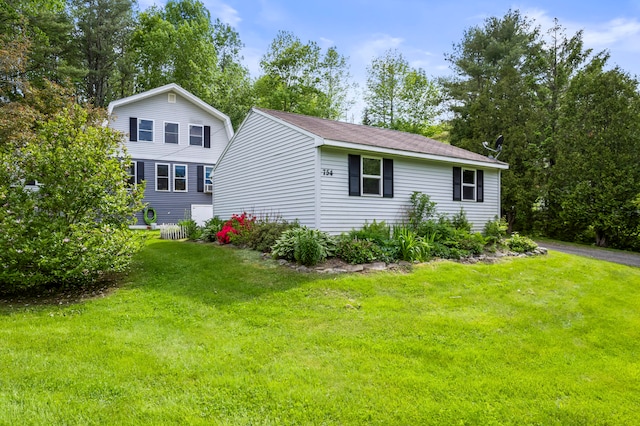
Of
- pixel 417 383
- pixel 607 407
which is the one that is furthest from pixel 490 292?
pixel 417 383

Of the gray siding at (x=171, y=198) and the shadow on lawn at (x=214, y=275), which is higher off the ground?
the gray siding at (x=171, y=198)

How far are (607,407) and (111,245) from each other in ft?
22.8

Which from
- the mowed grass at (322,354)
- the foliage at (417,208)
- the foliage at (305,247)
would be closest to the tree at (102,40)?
the foliage at (305,247)

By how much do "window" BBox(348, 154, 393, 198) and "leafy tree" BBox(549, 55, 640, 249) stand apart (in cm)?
988

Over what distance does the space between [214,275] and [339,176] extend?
4029 mm

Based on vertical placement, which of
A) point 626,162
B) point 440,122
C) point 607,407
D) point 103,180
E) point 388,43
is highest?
point 388,43

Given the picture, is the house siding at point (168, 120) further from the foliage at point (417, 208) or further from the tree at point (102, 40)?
the foliage at point (417, 208)

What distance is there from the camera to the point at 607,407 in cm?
311

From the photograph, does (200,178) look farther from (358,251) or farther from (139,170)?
(358,251)

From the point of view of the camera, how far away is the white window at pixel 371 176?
9875 mm

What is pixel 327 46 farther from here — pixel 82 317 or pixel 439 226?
pixel 82 317

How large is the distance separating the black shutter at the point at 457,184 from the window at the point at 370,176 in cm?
307

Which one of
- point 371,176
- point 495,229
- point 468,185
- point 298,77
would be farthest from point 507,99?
point 298,77

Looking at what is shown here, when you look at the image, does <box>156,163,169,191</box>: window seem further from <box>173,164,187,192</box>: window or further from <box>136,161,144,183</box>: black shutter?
<box>136,161,144,183</box>: black shutter
